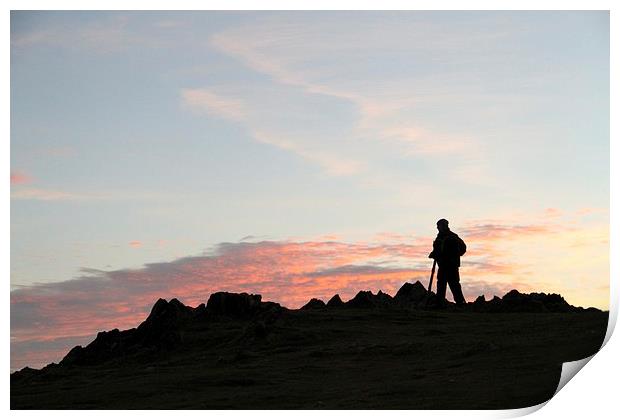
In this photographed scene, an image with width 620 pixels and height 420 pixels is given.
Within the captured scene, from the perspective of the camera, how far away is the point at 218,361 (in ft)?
54.1

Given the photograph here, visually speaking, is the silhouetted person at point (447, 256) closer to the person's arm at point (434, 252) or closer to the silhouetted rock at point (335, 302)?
the person's arm at point (434, 252)

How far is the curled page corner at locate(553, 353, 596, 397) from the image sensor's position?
48.0 feet

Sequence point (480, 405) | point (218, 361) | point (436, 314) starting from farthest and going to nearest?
point (436, 314)
point (218, 361)
point (480, 405)

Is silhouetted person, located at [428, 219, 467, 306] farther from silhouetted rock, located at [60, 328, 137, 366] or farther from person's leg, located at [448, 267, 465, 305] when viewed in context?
silhouetted rock, located at [60, 328, 137, 366]

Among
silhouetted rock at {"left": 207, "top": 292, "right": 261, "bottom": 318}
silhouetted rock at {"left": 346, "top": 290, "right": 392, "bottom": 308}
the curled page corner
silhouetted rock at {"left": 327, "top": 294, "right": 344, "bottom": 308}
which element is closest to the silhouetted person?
silhouetted rock at {"left": 346, "top": 290, "right": 392, "bottom": 308}

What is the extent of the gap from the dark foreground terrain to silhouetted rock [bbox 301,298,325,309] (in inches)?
8.7

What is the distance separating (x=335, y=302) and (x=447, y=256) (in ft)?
8.03

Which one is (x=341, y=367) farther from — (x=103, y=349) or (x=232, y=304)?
(x=103, y=349)

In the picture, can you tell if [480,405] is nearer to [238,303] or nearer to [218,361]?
[218,361]

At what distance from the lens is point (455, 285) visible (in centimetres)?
2162

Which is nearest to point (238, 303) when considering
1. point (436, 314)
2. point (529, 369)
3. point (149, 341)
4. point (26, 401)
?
point (149, 341)

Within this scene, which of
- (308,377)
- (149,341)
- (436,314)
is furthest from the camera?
(436,314)

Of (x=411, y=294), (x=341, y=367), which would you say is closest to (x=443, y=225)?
(x=411, y=294)

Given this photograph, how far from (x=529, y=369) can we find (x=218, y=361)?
4.74 m
